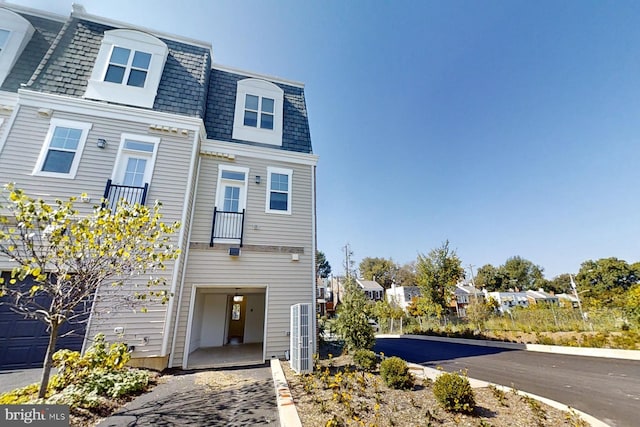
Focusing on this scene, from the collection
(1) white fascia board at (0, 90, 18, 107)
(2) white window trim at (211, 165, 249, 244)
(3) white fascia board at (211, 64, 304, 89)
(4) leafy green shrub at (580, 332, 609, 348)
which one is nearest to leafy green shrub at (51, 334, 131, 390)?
(2) white window trim at (211, 165, 249, 244)

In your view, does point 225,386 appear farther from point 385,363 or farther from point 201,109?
point 201,109

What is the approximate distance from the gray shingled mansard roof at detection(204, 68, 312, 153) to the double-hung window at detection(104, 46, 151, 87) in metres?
1.94

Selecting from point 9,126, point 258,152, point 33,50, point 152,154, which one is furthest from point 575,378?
point 33,50

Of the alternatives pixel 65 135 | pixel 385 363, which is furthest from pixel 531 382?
pixel 65 135

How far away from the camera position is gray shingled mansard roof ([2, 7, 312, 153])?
21.9 feet

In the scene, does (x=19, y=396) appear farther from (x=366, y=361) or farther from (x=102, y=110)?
(x=102, y=110)

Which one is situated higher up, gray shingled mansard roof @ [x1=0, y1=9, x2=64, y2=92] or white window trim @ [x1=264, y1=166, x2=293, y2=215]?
gray shingled mansard roof @ [x1=0, y1=9, x2=64, y2=92]

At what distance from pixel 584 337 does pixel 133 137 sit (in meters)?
18.2

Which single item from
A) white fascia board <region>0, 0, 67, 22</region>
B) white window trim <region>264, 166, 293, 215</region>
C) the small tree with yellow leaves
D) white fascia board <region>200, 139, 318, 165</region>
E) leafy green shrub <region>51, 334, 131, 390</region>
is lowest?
leafy green shrub <region>51, 334, 131, 390</region>

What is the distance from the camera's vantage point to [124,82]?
22.9ft

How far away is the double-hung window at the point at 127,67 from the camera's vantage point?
22.9ft

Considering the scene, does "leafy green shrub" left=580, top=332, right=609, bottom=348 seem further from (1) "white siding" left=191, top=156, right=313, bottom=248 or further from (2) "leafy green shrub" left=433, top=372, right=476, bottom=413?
(1) "white siding" left=191, top=156, right=313, bottom=248

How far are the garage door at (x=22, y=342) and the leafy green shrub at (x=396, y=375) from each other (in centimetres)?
639

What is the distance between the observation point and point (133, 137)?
6.66 metres
